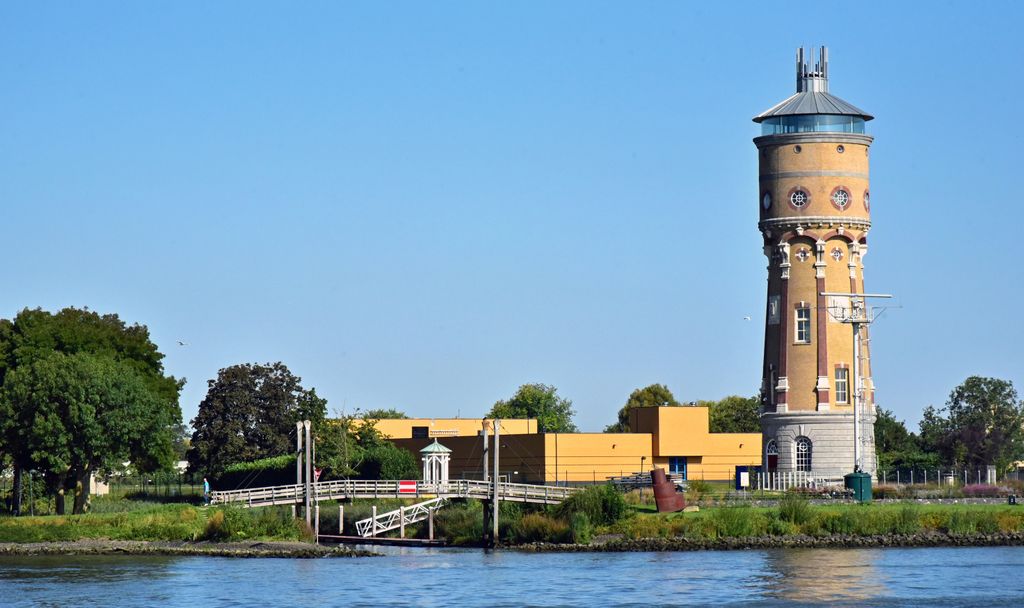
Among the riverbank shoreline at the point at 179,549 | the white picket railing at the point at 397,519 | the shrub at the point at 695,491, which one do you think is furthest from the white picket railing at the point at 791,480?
the riverbank shoreline at the point at 179,549

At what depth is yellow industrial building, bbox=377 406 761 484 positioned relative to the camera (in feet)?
351

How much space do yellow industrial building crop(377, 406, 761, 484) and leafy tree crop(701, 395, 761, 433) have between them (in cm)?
3538

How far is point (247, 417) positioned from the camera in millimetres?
110438

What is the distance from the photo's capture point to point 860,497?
85.8 m

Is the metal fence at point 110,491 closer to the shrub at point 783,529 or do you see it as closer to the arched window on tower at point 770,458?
the arched window on tower at point 770,458

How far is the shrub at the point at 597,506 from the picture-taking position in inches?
3093

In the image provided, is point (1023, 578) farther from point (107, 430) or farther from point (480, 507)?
point (107, 430)

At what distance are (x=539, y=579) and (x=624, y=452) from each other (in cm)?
4295

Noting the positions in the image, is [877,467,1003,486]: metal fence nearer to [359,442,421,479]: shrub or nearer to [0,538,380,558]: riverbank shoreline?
[359,442,421,479]: shrub

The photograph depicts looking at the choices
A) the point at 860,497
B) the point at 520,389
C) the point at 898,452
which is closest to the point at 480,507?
the point at 860,497

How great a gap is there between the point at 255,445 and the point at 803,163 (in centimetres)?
3717

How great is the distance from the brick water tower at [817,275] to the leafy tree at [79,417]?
107 ft

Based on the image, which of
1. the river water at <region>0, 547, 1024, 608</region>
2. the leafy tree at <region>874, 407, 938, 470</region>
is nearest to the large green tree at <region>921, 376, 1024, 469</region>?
the leafy tree at <region>874, 407, 938, 470</region>

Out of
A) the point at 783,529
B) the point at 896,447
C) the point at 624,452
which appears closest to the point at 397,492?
the point at 783,529
